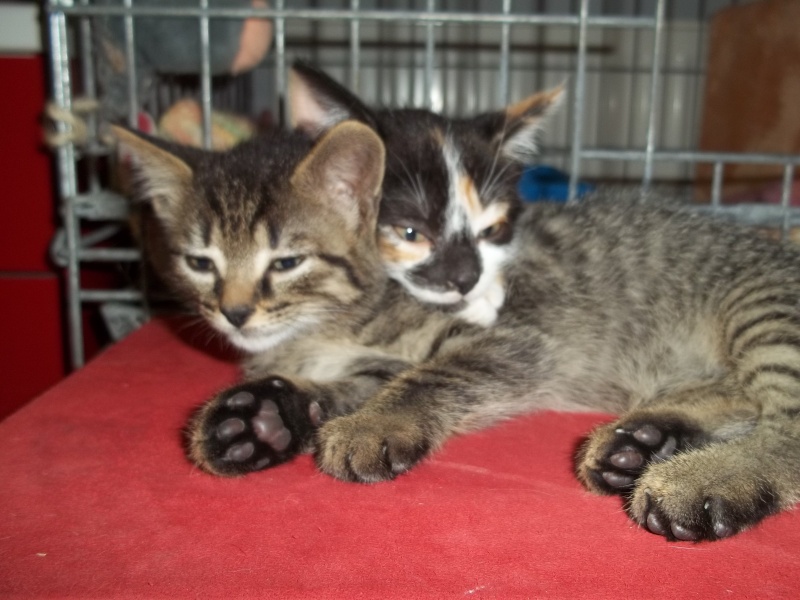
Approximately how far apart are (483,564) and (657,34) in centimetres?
142

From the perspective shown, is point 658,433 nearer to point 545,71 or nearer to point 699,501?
point 699,501

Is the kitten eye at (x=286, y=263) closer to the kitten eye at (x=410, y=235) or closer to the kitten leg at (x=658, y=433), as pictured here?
the kitten eye at (x=410, y=235)

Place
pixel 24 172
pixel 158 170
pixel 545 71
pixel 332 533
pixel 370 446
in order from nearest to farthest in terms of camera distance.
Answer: pixel 332 533
pixel 370 446
pixel 158 170
pixel 24 172
pixel 545 71

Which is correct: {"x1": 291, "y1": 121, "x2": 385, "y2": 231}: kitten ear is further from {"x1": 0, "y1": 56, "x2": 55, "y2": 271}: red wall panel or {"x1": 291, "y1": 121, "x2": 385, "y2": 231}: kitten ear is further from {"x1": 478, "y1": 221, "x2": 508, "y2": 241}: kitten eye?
{"x1": 0, "y1": 56, "x2": 55, "y2": 271}: red wall panel

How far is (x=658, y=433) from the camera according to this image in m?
1.13

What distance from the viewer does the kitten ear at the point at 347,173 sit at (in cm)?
121

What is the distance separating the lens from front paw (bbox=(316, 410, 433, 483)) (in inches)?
40.8

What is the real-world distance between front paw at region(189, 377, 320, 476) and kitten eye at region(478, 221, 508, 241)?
528 millimetres

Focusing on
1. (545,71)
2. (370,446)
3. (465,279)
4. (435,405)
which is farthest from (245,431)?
(545,71)

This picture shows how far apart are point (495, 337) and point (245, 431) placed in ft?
1.68

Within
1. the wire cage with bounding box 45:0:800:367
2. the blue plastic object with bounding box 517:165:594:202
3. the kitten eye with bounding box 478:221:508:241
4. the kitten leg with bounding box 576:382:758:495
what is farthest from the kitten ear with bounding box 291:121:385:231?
the blue plastic object with bounding box 517:165:594:202

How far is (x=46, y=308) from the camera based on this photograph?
→ 2.22m

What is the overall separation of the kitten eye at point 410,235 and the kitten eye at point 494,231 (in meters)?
0.13

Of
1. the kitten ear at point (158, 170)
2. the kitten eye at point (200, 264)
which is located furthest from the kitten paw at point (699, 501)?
the kitten ear at point (158, 170)
